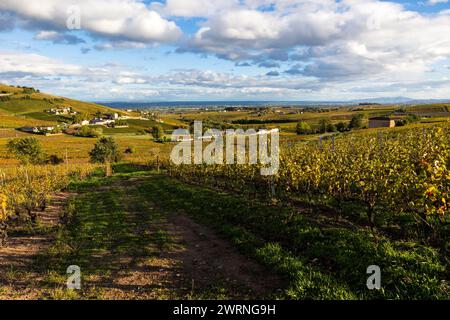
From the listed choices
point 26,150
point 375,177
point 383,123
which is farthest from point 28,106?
point 375,177

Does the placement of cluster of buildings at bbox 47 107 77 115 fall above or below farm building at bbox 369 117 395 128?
above

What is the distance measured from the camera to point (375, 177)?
11195 mm

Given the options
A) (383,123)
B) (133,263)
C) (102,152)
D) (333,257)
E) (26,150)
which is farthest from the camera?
(383,123)

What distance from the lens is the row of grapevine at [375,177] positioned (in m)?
9.16

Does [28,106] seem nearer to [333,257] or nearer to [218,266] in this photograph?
[218,266]

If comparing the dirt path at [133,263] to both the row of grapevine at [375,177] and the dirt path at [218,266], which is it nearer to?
the dirt path at [218,266]

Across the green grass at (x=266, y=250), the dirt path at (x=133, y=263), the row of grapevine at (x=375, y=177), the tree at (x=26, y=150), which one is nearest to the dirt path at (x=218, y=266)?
the dirt path at (x=133, y=263)

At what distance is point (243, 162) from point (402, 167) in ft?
39.9

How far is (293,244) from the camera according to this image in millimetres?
11133

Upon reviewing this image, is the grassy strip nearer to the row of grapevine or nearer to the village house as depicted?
the row of grapevine

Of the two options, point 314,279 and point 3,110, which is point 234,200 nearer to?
point 314,279

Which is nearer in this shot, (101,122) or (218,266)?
(218,266)

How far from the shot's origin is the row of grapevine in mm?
9164

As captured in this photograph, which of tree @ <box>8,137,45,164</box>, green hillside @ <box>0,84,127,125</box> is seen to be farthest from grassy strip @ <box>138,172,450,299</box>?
green hillside @ <box>0,84,127,125</box>
